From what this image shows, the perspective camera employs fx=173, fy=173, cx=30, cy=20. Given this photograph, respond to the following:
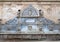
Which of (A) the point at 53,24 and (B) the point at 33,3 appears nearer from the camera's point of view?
(A) the point at 53,24

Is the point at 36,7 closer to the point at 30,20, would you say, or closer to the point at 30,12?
the point at 30,12

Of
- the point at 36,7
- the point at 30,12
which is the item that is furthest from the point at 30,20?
the point at 36,7

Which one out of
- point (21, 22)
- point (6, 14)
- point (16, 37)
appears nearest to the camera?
point (16, 37)

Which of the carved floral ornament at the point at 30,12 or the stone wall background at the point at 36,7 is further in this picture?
the stone wall background at the point at 36,7

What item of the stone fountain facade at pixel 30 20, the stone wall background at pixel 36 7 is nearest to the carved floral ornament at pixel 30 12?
the stone fountain facade at pixel 30 20

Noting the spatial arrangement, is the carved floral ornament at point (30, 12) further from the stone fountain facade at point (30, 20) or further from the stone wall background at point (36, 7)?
the stone wall background at point (36, 7)

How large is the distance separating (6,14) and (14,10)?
0.32 meters

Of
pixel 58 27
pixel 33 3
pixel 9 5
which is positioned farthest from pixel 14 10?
pixel 58 27

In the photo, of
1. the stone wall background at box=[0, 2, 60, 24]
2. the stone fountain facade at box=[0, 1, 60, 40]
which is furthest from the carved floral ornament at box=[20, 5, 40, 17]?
the stone wall background at box=[0, 2, 60, 24]

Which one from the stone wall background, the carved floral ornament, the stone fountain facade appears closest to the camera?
the stone fountain facade

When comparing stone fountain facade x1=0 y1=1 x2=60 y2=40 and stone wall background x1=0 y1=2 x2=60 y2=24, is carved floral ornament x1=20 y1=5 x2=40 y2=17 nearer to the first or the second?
stone fountain facade x1=0 y1=1 x2=60 y2=40

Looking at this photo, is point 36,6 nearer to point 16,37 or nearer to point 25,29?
point 25,29

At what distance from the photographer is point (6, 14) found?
618cm

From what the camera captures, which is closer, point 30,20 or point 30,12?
point 30,20
